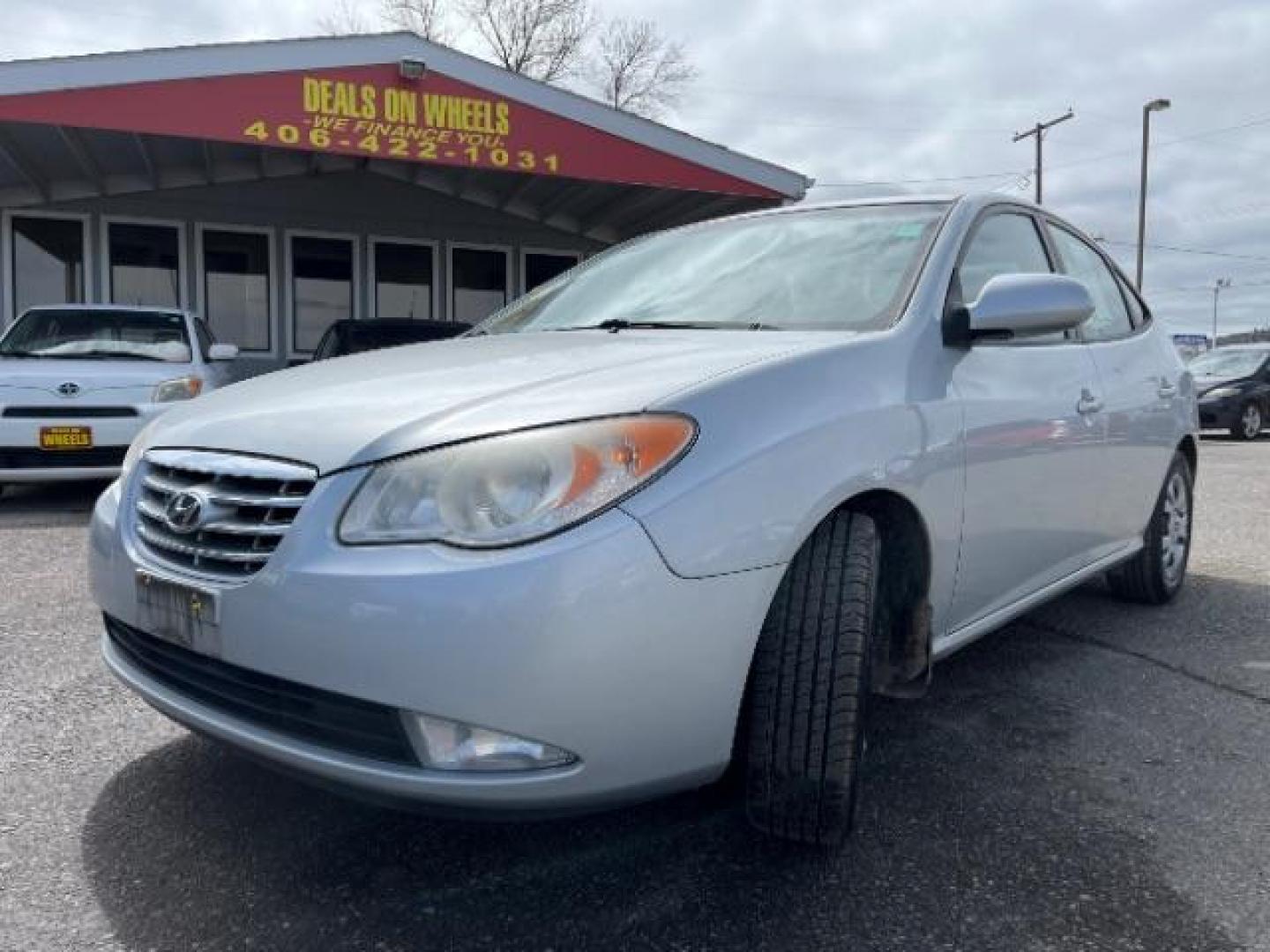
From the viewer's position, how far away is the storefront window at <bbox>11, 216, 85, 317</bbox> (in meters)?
12.8

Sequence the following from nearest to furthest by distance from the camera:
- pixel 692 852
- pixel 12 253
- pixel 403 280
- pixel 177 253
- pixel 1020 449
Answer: pixel 692 852 → pixel 1020 449 → pixel 12 253 → pixel 177 253 → pixel 403 280

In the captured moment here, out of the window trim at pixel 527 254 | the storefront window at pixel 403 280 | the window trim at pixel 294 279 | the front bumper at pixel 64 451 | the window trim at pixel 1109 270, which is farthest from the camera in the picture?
the window trim at pixel 527 254

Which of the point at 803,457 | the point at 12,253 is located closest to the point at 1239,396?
the point at 803,457

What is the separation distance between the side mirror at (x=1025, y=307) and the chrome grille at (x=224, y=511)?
→ 165 centimetres

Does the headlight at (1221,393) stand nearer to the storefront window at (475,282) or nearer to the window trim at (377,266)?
the storefront window at (475,282)

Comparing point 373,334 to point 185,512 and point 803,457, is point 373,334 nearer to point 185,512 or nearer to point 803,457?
point 185,512

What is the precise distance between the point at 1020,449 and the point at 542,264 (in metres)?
13.4

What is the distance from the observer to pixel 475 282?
49.9ft

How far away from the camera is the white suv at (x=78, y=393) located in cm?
644

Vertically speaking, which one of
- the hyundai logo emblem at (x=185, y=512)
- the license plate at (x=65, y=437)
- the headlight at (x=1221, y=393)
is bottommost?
the license plate at (x=65, y=437)

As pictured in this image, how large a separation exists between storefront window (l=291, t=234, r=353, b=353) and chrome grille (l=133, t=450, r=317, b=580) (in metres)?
12.8

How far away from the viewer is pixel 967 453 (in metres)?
2.52

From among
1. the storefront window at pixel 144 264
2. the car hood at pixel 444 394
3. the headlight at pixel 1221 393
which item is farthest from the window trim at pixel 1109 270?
the headlight at pixel 1221 393

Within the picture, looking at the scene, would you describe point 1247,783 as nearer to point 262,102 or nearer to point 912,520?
point 912,520
